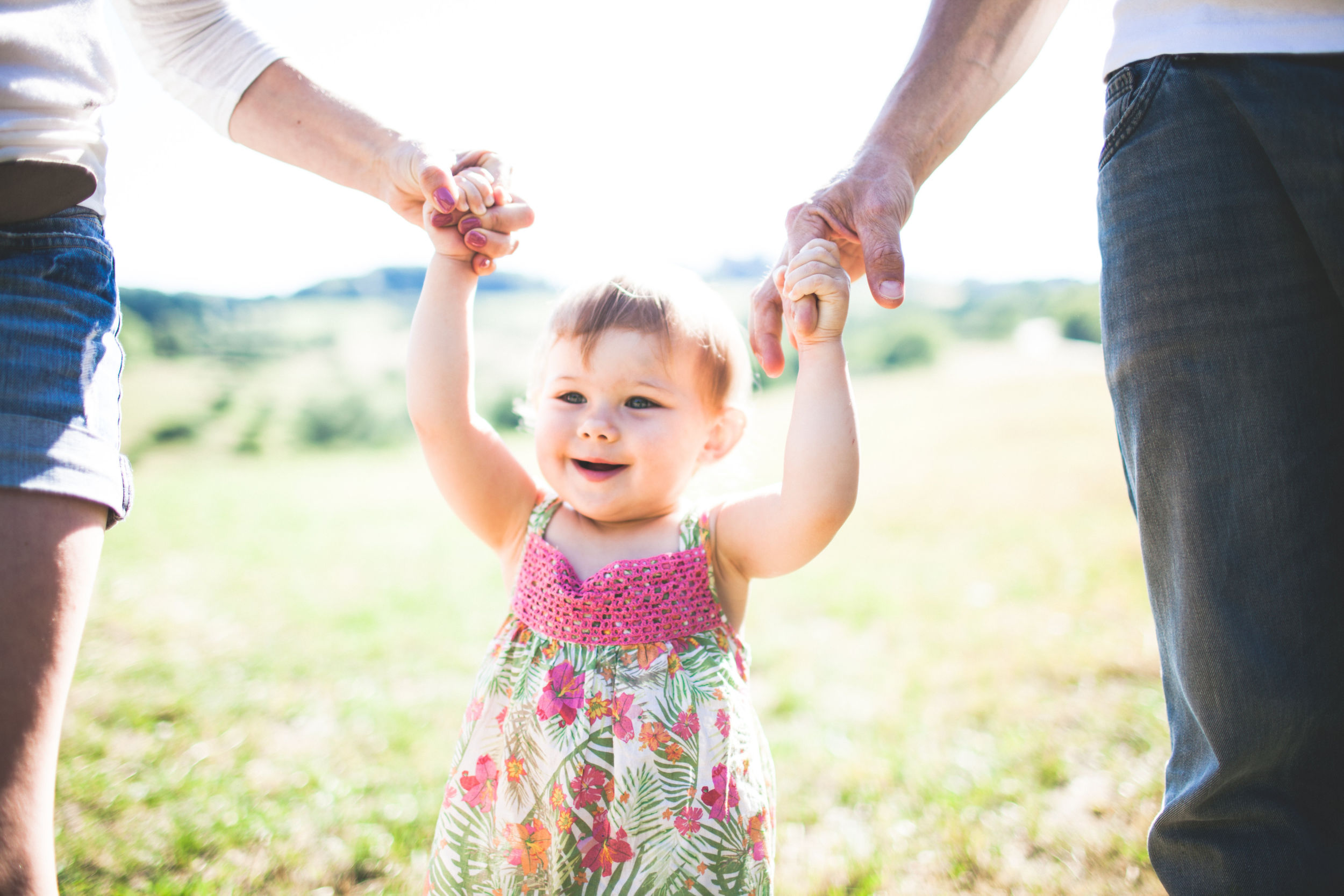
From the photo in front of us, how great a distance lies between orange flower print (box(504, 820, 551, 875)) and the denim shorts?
82 centimetres

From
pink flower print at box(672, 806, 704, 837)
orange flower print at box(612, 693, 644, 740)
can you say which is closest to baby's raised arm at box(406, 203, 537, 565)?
orange flower print at box(612, 693, 644, 740)

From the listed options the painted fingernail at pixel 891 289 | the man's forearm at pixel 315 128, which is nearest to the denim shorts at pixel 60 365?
the man's forearm at pixel 315 128

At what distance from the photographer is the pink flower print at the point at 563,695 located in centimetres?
154

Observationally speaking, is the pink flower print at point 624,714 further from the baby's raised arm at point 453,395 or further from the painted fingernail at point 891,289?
the painted fingernail at point 891,289

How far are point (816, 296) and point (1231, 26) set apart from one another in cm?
71

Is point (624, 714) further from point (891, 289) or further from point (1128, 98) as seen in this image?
point (1128, 98)

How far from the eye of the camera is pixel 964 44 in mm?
1756

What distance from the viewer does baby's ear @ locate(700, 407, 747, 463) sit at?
1812 mm

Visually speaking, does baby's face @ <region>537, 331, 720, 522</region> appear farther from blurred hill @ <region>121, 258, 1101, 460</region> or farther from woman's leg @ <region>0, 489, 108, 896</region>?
blurred hill @ <region>121, 258, 1101, 460</region>

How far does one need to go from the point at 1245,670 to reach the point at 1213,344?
0.49 metres

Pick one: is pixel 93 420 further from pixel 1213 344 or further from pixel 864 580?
pixel 864 580

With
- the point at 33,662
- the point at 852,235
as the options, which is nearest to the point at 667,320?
the point at 852,235

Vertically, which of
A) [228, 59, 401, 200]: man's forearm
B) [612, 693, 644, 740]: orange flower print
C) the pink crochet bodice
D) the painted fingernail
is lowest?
[612, 693, 644, 740]: orange flower print

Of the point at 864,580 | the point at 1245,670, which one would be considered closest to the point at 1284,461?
the point at 1245,670
